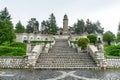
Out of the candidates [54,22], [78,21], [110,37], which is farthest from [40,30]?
[110,37]

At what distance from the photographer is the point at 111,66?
16.2m

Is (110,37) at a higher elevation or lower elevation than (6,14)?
lower

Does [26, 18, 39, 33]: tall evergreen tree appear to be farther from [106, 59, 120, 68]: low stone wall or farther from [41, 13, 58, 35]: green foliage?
[106, 59, 120, 68]: low stone wall

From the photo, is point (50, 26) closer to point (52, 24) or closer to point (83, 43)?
point (52, 24)

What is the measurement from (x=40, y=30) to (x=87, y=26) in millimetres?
19624

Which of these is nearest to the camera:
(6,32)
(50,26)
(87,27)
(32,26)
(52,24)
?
(6,32)

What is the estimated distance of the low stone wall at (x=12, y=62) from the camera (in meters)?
16.0

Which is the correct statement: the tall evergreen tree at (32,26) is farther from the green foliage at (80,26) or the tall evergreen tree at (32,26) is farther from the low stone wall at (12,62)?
the low stone wall at (12,62)

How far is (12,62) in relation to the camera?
16.1 meters

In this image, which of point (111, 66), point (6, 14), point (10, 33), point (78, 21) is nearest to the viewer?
point (111, 66)

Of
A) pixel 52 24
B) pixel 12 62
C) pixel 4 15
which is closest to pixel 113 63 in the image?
pixel 12 62

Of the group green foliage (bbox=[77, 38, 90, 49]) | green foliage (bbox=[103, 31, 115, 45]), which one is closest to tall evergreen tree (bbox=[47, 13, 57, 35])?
green foliage (bbox=[103, 31, 115, 45])

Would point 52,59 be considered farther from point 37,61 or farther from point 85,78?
point 85,78

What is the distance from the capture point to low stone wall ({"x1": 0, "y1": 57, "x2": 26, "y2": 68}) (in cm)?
1603
